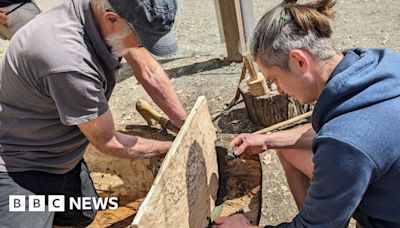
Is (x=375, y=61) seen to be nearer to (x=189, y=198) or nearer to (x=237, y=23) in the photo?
(x=189, y=198)

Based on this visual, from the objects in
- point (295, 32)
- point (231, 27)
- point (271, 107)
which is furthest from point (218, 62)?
point (295, 32)

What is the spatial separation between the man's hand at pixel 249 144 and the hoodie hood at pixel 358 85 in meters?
0.70

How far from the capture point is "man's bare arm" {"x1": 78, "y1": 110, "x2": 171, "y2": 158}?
2164 millimetres

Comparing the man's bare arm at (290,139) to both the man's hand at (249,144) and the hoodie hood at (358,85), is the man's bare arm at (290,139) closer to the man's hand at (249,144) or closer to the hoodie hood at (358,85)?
the man's hand at (249,144)

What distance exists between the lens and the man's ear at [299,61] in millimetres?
1729

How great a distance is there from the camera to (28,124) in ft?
7.43

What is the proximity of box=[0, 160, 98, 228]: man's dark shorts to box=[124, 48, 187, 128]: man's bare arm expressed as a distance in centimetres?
56

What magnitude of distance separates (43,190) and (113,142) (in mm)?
480

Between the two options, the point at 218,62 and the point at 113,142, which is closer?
the point at 113,142

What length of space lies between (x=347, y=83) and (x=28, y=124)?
1.38 meters

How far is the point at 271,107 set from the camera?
360cm

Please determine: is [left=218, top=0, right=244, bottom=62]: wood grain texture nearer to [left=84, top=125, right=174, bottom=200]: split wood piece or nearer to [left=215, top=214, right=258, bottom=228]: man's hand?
[left=84, top=125, right=174, bottom=200]: split wood piece

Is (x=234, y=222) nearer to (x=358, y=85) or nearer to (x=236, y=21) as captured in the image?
(x=358, y=85)

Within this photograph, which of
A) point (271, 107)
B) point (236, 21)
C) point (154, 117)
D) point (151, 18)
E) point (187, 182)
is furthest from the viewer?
point (236, 21)
